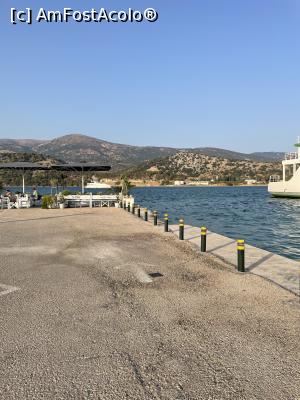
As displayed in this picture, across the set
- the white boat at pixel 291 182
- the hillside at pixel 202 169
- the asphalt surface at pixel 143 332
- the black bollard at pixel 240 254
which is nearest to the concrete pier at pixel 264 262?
the black bollard at pixel 240 254

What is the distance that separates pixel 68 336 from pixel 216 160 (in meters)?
190

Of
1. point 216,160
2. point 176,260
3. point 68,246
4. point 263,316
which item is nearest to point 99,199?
point 68,246

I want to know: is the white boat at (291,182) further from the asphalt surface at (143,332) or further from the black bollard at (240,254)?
the asphalt surface at (143,332)

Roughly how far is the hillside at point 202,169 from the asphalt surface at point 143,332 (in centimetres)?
15794

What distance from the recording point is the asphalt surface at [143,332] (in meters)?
→ 3.79

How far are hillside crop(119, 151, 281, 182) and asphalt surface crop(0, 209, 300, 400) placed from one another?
518 ft

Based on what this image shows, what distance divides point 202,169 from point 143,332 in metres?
182

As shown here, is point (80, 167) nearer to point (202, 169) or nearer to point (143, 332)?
point (143, 332)

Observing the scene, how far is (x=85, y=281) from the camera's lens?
782 centimetres

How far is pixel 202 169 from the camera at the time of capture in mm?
184250

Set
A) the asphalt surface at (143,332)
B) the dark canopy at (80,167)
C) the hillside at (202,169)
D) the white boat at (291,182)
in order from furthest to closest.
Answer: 1. the hillside at (202,169)
2. the white boat at (291,182)
3. the dark canopy at (80,167)
4. the asphalt surface at (143,332)

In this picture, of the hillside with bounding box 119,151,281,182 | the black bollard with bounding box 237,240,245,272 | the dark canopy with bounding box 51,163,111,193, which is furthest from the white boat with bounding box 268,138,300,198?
the hillside with bounding box 119,151,281,182

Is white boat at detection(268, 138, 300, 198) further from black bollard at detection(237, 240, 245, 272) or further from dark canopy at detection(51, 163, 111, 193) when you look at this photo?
black bollard at detection(237, 240, 245, 272)

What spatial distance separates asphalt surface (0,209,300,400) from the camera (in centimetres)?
379
